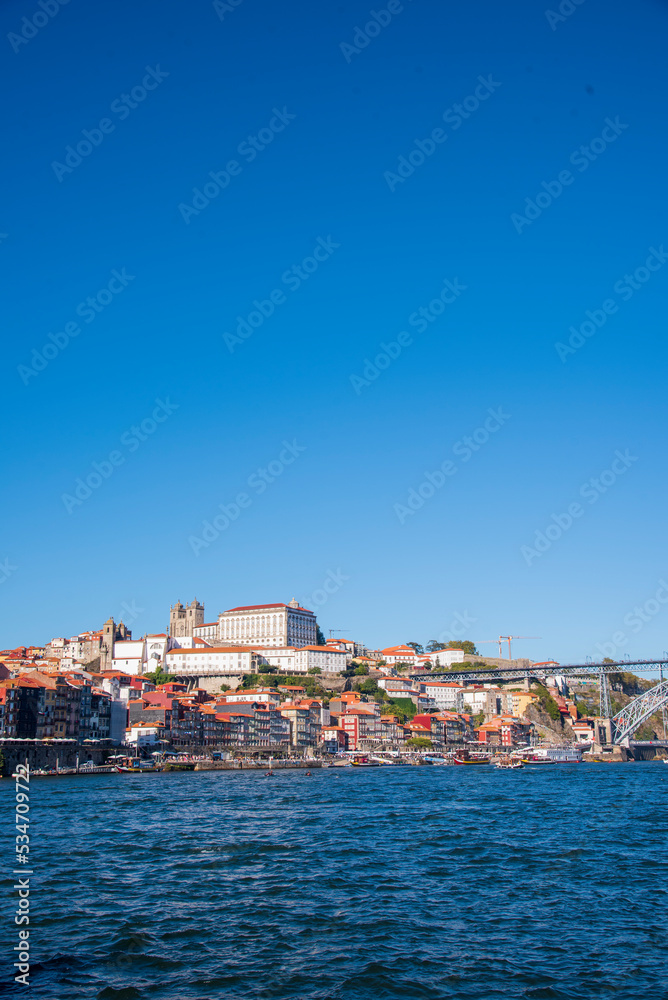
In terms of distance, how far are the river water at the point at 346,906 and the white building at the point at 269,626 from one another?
126447mm

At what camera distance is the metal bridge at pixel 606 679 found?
152m

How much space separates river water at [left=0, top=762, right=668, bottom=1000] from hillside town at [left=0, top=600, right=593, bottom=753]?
6055 cm

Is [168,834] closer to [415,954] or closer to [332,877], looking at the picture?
[332,877]

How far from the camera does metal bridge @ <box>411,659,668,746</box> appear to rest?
152m

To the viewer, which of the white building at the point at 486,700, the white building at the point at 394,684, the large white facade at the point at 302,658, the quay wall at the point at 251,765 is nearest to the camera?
the quay wall at the point at 251,765

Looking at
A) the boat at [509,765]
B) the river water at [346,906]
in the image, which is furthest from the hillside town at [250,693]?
the river water at [346,906]

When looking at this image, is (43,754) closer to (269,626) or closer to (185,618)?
(269,626)

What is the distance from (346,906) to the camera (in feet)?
67.9

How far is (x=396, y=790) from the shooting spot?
61.9 m

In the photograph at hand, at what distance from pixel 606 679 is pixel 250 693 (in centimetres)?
7873

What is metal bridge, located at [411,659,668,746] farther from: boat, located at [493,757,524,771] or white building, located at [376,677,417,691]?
boat, located at [493,757,524,771]

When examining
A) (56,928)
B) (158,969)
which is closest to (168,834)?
(56,928)

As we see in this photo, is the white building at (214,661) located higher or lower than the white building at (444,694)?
higher

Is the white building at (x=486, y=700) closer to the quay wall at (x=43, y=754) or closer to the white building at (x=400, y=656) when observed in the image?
the white building at (x=400, y=656)
